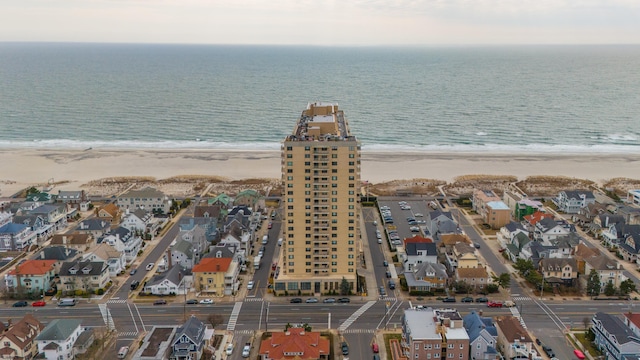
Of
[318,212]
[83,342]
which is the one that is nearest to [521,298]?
[318,212]

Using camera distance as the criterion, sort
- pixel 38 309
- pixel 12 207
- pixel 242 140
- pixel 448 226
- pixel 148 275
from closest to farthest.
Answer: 1. pixel 38 309
2. pixel 148 275
3. pixel 448 226
4. pixel 12 207
5. pixel 242 140

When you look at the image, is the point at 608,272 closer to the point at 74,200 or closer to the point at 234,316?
the point at 234,316

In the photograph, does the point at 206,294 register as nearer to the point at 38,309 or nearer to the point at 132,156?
the point at 38,309

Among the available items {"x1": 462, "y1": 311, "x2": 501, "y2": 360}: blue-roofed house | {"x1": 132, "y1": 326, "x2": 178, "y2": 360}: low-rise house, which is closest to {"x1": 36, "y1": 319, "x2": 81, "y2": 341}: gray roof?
{"x1": 132, "y1": 326, "x2": 178, "y2": 360}: low-rise house

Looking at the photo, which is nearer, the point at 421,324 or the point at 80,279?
the point at 421,324

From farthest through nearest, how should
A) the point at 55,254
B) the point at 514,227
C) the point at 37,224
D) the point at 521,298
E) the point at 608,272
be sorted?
the point at 37,224, the point at 514,227, the point at 55,254, the point at 608,272, the point at 521,298

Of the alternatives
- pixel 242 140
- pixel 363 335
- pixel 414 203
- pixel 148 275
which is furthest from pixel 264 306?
pixel 242 140
